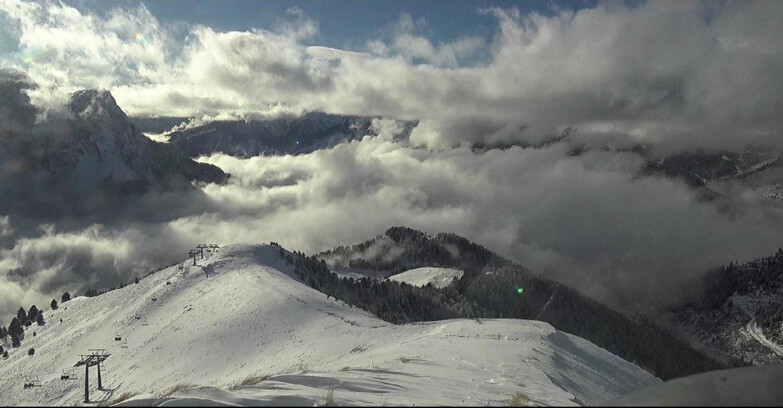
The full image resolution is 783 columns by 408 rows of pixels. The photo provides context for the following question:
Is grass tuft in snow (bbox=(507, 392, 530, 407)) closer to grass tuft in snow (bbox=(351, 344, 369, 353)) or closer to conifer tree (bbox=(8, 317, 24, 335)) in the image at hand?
grass tuft in snow (bbox=(351, 344, 369, 353))

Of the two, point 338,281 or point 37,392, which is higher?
point 338,281

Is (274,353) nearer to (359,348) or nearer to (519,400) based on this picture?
(359,348)

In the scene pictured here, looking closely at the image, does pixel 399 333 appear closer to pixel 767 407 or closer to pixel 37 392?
pixel 767 407

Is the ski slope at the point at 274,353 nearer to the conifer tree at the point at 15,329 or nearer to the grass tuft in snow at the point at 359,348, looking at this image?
the grass tuft in snow at the point at 359,348

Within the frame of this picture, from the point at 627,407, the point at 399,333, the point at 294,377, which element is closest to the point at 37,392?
the point at 399,333

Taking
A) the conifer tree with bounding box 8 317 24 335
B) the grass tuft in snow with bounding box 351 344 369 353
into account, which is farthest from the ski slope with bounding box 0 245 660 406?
the conifer tree with bounding box 8 317 24 335

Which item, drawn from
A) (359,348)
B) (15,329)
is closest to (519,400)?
(359,348)
